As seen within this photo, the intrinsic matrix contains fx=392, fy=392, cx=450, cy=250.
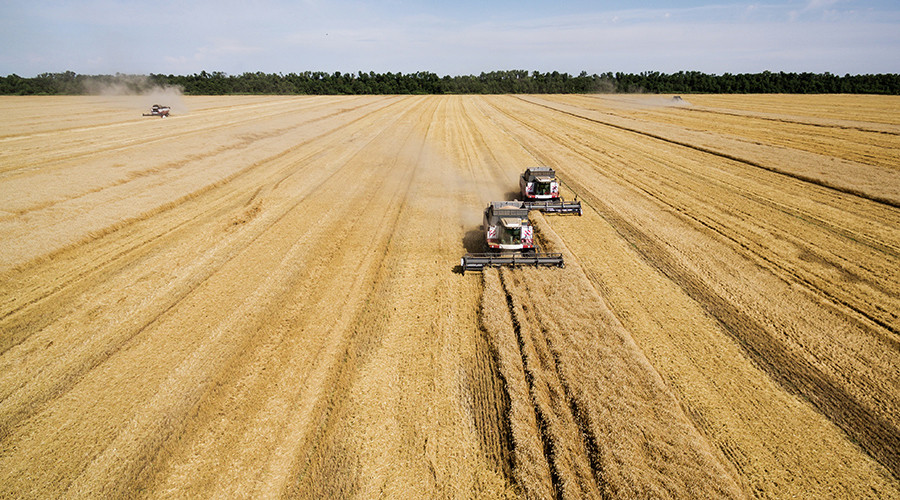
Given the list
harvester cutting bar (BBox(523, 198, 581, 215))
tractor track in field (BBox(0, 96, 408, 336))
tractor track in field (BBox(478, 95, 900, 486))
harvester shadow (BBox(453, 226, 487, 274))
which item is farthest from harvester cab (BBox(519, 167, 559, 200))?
tractor track in field (BBox(0, 96, 408, 336))

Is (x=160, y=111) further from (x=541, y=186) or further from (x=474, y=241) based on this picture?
(x=474, y=241)

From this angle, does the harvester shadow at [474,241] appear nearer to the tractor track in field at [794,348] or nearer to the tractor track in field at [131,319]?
the tractor track in field at [794,348]

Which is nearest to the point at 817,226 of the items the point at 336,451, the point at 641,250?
the point at 641,250

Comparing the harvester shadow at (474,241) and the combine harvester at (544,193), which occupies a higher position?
the combine harvester at (544,193)

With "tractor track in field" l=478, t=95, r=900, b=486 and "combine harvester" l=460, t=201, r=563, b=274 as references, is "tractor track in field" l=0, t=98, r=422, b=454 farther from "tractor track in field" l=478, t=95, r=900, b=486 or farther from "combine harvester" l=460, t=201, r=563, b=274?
"tractor track in field" l=478, t=95, r=900, b=486

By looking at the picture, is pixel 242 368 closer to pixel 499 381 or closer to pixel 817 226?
pixel 499 381

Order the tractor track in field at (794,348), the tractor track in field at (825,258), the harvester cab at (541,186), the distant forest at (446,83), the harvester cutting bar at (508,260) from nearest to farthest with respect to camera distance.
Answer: the tractor track in field at (794,348)
the tractor track in field at (825,258)
the harvester cutting bar at (508,260)
the harvester cab at (541,186)
the distant forest at (446,83)

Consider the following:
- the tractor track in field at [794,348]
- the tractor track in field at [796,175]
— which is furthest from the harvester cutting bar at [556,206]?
the tractor track in field at [796,175]

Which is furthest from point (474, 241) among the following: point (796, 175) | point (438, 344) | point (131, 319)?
point (796, 175)
